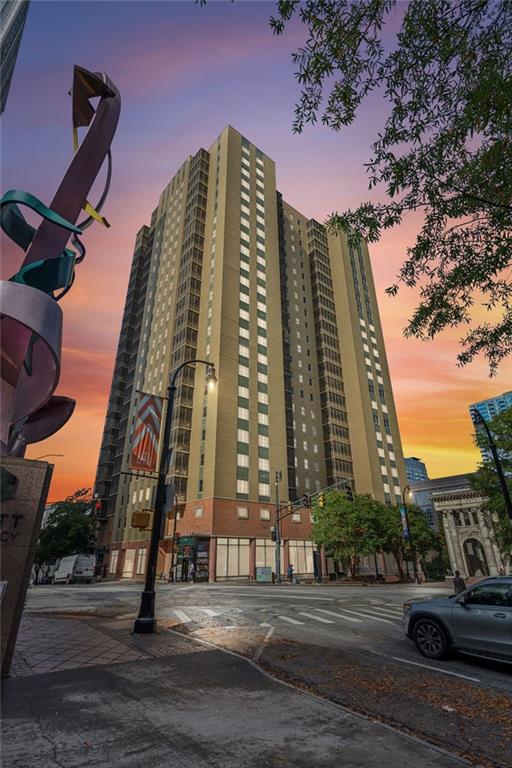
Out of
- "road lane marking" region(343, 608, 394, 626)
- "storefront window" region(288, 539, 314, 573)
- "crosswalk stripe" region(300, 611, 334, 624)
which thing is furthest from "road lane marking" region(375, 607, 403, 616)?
"storefront window" region(288, 539, 314, 573)

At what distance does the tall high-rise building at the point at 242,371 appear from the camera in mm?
48406

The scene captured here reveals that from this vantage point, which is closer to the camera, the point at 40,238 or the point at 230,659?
the point at 230,659

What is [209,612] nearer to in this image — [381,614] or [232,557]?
[381,614]

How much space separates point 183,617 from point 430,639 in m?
8.21

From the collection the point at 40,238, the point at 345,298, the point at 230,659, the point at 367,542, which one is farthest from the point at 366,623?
the point at 345,298

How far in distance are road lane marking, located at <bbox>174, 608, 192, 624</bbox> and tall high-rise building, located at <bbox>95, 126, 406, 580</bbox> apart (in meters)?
30.8

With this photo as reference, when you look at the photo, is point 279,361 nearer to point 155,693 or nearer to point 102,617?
point 102,617

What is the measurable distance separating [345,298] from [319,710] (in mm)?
81768

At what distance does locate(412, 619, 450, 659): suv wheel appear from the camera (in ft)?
25.0

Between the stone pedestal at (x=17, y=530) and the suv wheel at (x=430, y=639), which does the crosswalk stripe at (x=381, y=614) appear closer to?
the suv wheel at (x=430, y=639)

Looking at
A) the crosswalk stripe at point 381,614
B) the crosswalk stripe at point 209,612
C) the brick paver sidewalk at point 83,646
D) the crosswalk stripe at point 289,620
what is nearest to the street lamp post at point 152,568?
the brick paver sidewalk at point 83,646

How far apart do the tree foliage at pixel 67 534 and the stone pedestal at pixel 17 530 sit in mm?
63691

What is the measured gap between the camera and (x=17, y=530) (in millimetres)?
6039

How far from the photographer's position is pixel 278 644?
28.4ft
